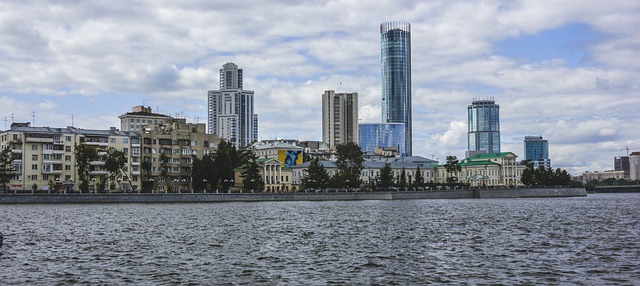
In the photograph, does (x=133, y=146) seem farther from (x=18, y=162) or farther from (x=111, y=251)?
(x=111, y=251)

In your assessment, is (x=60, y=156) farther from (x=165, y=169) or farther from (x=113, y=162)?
(x=165, y=169)

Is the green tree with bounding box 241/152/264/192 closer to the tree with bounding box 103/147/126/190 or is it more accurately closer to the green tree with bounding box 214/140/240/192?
the green tree with bounding box 214/140/240/192

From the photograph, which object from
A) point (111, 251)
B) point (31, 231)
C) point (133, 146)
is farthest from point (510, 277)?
point (133, 146)

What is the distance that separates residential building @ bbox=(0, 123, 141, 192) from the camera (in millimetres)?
159000

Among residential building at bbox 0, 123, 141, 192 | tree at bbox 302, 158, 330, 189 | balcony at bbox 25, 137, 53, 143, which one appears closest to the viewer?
residential building at bbox 0, 123, 141, 192

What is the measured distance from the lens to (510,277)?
127 feet

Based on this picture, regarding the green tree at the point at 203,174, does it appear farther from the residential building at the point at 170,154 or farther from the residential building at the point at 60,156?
the residential building at the point at 60,156

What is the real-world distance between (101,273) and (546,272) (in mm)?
24996

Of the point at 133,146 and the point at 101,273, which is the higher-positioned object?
the point at 133,146

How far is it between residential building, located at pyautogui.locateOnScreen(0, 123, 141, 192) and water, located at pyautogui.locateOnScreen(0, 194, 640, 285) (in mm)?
87806

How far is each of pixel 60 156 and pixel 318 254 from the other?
427 ft

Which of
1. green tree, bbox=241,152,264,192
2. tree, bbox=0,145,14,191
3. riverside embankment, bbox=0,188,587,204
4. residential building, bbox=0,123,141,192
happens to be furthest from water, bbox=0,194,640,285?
green tree, bbox=241,152,264,192

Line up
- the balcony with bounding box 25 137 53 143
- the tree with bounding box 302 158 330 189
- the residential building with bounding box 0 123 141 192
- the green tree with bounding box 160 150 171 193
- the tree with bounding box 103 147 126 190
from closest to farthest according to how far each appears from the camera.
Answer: the tree with bounding box 103 147 126 190
the residential building with bounding box 0 123 141 192
the balcony with bounding box 25 137 53 143
the green tree with bounding box 160 150 171 193
the tree with bounding box 302 158 330 189

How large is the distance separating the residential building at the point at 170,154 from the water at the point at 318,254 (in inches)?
4062
